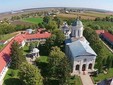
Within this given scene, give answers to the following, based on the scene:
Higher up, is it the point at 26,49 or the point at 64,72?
the point at 64,72

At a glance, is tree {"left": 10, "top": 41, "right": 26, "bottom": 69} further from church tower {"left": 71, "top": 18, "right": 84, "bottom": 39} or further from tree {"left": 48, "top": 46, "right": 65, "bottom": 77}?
church tower {"left": 71, "top": 18, "right": 84, "bottom": 39}

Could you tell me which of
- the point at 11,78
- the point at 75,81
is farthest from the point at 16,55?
the point at 75,81

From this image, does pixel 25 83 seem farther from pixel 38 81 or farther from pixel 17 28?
pixel 17 28

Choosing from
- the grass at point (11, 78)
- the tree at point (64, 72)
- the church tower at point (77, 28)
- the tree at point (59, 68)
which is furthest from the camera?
the church tower at point (77, 28)

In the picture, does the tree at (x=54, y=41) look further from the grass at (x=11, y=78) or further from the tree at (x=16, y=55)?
the grass at (x=11, y=78)

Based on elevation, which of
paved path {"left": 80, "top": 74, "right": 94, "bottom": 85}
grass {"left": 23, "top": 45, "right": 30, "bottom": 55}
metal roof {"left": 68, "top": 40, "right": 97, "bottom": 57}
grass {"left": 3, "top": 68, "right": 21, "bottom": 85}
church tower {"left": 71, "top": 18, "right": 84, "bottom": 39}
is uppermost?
church tower {"left": 71, "top": 18, "right": 84, "bottom": 39}

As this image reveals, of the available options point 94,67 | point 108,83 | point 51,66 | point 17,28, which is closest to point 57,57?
point 51,66

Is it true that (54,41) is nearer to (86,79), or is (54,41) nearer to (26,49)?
(26,49)

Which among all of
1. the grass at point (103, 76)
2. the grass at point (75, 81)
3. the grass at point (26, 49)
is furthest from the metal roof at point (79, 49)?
the grass at point (26, 49)

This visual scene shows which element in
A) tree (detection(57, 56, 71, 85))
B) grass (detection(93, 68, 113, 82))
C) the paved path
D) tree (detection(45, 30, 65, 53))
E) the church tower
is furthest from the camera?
tree (detection(45, 30, 65, 53))

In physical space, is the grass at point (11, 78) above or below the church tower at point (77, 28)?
below

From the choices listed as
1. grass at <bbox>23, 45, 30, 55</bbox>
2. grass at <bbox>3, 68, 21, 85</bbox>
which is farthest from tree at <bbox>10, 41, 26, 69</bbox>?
grass at <bbox>23, 45, 30, 55</bbox>
